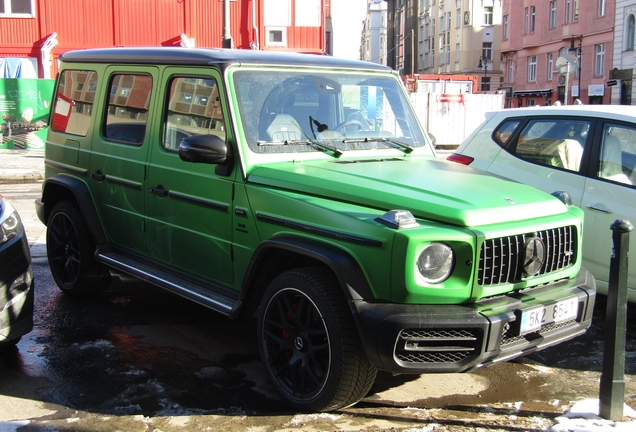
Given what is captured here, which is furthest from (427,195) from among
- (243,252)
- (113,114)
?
(113,114)

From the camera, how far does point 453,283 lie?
3.69 m

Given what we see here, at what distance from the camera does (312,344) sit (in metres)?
4.01

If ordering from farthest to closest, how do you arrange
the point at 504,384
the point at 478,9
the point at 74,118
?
1. the point at 478,9
2. the point at 74,118
3. the point at 504,384

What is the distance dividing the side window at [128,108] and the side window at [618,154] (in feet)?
11.9

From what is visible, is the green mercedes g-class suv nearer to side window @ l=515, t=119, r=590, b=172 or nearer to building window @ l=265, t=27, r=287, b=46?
side window @ l=515, t=119, r=590, b=172

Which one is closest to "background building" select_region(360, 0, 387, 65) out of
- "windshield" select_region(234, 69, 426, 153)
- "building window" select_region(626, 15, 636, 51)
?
"building window" select_region(626, 15, 636, 51)

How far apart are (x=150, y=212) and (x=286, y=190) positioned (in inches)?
57.8

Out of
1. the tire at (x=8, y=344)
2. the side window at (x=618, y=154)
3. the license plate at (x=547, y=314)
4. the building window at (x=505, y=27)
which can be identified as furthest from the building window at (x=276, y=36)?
the building window at (x=505, y=27)

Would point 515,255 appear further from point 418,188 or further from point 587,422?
point 587,422

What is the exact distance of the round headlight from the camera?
365cm

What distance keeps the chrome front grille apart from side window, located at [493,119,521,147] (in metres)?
2.56

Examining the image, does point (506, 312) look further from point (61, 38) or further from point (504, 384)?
point (61, 38)

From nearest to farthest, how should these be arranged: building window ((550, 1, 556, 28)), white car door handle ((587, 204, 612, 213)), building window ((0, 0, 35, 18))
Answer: white car door handle ((587, 204, 612, 213)), building window ((0, 0, 35, 18)), building window ((550, 1, 556, 28))

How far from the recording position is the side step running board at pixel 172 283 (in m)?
4.55
